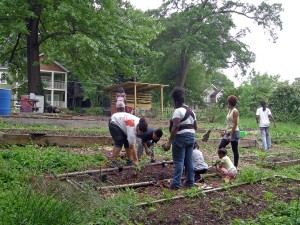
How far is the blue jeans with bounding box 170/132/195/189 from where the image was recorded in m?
6.12

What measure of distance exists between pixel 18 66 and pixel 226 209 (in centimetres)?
2048

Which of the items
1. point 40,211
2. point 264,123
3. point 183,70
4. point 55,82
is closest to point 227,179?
point 40,211

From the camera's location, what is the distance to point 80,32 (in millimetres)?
18250

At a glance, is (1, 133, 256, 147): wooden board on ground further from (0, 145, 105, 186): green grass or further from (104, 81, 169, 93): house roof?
(104, 81, 169, 93): house roof

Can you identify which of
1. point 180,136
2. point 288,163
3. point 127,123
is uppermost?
point 127,123

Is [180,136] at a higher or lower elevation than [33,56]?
lower

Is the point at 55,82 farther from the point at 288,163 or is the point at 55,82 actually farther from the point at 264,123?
the point at 288,163

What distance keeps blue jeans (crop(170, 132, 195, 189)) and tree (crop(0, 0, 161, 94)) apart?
10.7 metres

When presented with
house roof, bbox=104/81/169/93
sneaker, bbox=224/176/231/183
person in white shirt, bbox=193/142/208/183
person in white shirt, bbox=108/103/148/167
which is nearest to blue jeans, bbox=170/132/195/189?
person in white shirt, bbox=193/142/208/183

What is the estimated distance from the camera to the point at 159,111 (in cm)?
2609

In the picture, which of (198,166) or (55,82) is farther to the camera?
(55,82)

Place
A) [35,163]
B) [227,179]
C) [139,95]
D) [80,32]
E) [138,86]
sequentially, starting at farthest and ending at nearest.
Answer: [139,95], [138,86], [80,32], [227,179], [35,163]

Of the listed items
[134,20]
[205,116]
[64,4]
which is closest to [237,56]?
[205,116]

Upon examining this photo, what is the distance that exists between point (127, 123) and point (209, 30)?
1116 inches
